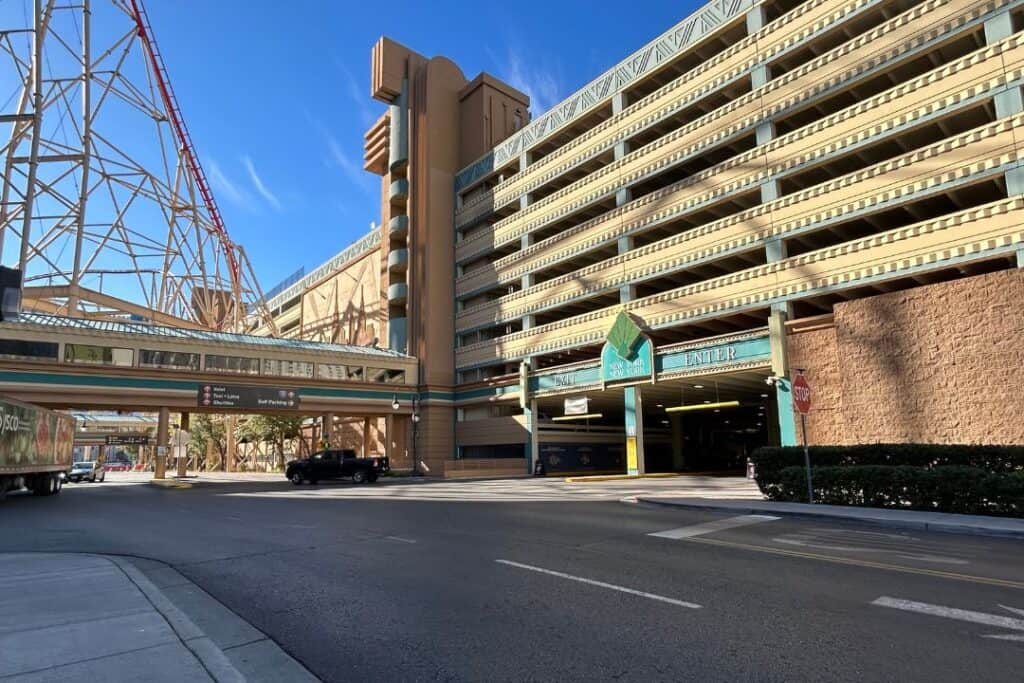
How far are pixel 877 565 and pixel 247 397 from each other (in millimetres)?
39513

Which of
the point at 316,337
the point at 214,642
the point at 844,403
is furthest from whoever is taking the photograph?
the point at 316,337

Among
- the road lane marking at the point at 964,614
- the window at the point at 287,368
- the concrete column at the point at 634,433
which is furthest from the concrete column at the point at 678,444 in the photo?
the road lane marking at the point at 964,614

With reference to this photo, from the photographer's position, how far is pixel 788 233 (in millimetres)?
28484

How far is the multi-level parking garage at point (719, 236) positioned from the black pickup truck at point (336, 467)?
8971 mm

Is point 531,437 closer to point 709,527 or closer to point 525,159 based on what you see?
point 525,159

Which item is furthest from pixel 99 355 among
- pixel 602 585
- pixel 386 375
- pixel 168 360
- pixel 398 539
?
pixel 602 585

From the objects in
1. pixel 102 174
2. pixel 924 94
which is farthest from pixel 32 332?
pixel 924 94

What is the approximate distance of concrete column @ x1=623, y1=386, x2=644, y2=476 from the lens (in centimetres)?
3428

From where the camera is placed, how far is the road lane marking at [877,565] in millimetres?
7254

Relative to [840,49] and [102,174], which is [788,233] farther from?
[102,174]

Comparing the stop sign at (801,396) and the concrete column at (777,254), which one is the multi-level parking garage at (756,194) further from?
the stop sign at (801,396)

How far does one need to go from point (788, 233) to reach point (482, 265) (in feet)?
83.9

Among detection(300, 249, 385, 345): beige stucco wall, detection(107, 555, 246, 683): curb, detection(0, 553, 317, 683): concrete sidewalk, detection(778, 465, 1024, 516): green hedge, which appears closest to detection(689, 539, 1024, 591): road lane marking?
detection(778, 465, 1024, 516): green hedge

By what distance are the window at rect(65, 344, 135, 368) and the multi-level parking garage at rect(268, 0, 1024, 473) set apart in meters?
19.2
